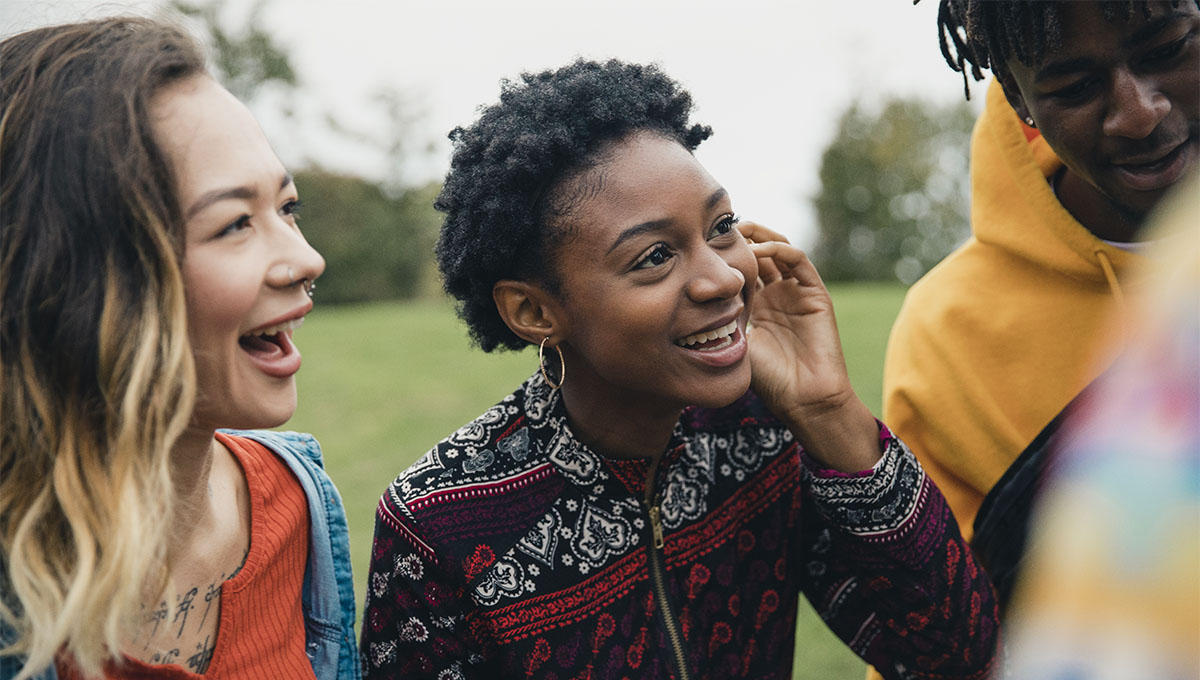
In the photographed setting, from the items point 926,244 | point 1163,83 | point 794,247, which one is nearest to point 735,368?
point 794,247

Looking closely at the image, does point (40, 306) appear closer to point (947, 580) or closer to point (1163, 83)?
point (947, 580)

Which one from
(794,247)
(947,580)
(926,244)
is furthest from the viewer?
(926,244)

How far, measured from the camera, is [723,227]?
2482 mm

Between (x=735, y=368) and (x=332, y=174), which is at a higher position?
(x=735, y=368)

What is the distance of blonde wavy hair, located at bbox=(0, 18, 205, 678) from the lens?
188 centimetres

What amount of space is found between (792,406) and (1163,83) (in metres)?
1.09

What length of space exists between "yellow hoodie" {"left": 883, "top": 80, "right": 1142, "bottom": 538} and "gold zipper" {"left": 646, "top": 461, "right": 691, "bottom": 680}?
837 millimetres

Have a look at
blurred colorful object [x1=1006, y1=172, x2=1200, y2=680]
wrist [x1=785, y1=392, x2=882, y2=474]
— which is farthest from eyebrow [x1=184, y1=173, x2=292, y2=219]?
blurred colorful object [x1=1006, y1=172, x2=1200, y2=680]

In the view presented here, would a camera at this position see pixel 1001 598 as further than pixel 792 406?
Yes

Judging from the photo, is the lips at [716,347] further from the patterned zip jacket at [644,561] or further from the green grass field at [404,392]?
the green grass field at [404,392]

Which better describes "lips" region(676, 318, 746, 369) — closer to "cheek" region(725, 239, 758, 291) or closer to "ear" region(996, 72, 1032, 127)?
"cheek" region(725, 239, 758, 291)

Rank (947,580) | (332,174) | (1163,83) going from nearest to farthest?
1. (1163,83)
2. (947,580)
3. (332,174)

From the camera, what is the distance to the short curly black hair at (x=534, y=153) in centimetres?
239

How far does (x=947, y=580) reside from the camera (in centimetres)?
249
